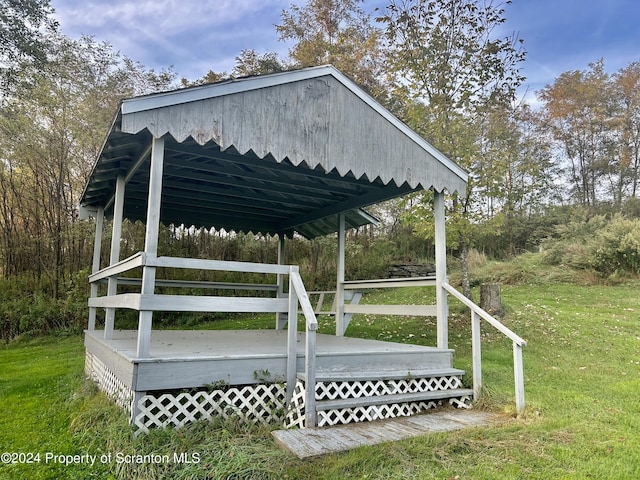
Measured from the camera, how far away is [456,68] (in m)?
8.16

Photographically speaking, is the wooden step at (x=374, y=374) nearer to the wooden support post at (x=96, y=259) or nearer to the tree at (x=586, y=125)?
the wooden support post at (x=96, y=259)

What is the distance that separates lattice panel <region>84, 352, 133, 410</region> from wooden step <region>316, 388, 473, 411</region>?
1.54 metres

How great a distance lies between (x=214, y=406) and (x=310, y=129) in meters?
2.66

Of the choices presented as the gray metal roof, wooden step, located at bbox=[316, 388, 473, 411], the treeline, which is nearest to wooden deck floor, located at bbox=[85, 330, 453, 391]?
wooden step, located at bbox=[316, 388, 473, 411]

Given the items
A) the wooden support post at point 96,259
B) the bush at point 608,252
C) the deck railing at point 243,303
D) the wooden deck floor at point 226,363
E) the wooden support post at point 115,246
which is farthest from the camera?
the bush at point 608,252

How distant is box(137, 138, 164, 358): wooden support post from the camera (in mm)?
3189

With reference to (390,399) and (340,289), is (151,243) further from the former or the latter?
(340,289)

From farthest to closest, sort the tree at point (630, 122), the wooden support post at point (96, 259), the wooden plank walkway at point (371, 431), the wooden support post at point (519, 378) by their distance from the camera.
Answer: the tree at point (630, 122), the wooden support post at point (96, 259), the wooden support post at point (519, 378), the wooden plank walkway at point (371, 431)

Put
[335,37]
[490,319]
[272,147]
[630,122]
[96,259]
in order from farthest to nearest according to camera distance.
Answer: [630,122] < [335,37] < [96,259] < [490,319] < [272,147]

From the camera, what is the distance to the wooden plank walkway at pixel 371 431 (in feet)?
9.27

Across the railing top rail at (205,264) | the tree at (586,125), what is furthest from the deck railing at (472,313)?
the tree at (586,125)

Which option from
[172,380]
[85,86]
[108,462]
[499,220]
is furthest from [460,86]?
[85,86]

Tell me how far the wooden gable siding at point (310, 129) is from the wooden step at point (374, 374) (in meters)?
1.96

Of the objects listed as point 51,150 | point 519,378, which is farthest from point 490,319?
point 51,150
